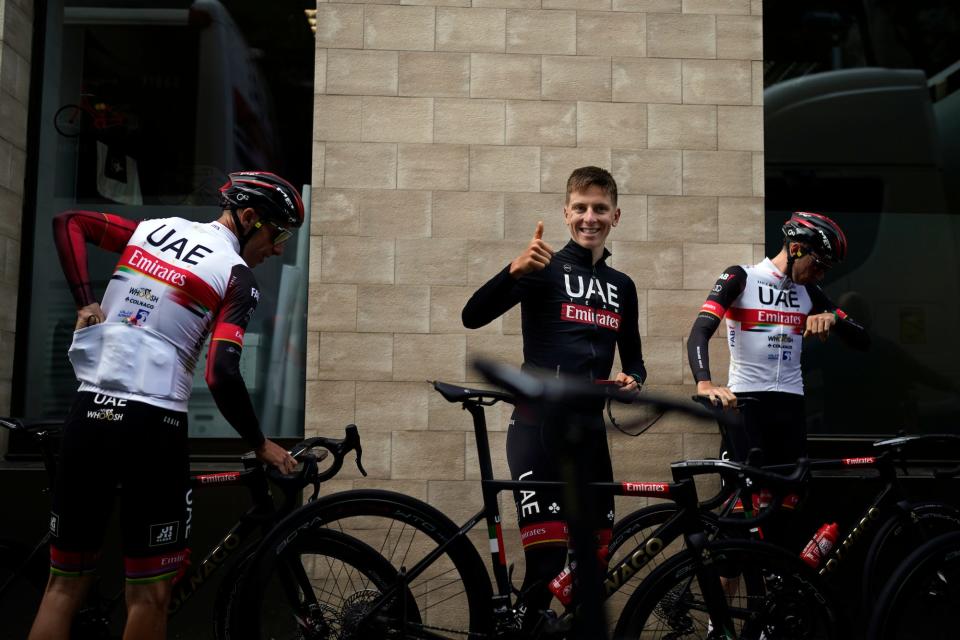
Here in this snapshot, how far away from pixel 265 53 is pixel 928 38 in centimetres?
Result: 445

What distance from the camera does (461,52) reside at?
5734mm

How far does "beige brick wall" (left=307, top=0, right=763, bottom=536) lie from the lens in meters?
5.54

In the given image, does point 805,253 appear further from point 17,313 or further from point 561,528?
point 17,313

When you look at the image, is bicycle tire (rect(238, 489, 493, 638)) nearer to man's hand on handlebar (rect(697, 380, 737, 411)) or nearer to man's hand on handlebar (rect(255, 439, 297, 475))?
man's hand on handlebar (rect(255, 439, 297, 475))

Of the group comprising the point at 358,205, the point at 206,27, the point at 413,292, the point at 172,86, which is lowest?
the point at 413,292

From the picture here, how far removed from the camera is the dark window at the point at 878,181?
19.8 feet

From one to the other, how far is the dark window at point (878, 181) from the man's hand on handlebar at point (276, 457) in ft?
11.8

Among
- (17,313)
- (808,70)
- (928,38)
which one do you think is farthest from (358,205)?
(928,38)

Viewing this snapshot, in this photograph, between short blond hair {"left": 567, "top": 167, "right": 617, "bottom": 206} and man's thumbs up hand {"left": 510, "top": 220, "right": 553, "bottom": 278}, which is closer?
man's thumbs up hand {"left": 510, "top": 220, "right": 553, "bottom": 278}

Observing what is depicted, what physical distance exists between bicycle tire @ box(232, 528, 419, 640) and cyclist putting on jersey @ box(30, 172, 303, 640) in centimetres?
31

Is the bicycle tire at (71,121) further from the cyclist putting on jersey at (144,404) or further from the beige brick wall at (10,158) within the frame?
the cyclist putting on jersey at (144,404)

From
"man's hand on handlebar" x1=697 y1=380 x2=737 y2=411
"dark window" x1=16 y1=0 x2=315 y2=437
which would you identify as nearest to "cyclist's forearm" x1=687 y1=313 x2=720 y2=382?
"man's hand on handlebar" x1=697 y1=380 x2=737 y2=411

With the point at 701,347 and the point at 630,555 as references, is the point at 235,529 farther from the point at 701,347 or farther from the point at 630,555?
the point at 701,347

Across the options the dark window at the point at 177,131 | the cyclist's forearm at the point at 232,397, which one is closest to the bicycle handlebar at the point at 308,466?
the cyclist's forearm at the point at 232,397
